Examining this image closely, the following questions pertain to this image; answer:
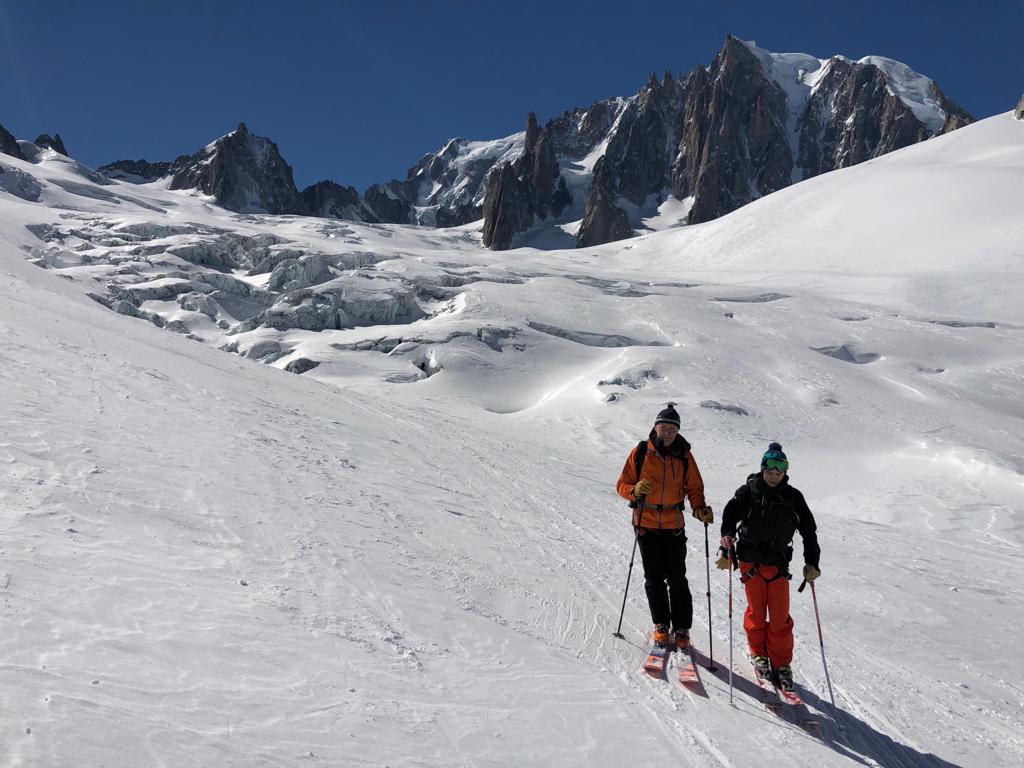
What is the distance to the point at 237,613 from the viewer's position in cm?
472

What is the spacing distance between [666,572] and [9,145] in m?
161

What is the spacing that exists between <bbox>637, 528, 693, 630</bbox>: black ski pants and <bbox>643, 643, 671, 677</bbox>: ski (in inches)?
10.0

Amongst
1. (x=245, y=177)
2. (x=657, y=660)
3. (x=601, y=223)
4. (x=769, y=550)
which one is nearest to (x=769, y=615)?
(x=769, y=550)

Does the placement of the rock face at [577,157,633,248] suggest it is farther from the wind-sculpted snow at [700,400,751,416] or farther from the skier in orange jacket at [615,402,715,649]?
the skier in orange jacket at [615,402,715,649]

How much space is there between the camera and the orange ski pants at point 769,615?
17.8 ft

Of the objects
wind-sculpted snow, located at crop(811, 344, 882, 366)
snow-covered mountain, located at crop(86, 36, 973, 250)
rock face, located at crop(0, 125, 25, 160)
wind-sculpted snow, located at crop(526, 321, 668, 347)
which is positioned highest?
snow-covered mountain, located at crop(86, 36, 973, 250)

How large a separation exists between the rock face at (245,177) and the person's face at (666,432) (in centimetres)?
15535

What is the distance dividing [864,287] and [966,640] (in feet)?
168

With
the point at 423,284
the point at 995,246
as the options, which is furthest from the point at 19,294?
the point at 995,246

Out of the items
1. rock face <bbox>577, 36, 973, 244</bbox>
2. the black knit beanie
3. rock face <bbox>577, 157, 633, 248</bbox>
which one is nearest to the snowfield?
the black knit beanie

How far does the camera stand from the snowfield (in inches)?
150

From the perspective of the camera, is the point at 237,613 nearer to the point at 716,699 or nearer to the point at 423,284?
the point at 716,699

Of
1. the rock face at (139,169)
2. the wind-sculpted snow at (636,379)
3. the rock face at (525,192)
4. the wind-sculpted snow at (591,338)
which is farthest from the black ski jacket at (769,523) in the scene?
the rock face at (139,169)

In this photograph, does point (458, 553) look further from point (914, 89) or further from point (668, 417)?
point (914, 89)
